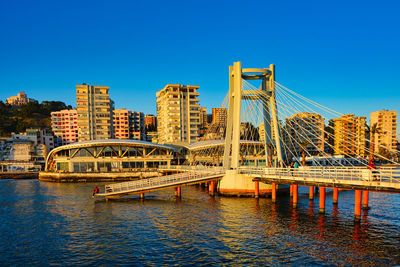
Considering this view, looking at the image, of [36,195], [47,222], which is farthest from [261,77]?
[36,195]

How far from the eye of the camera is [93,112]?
142250 mm

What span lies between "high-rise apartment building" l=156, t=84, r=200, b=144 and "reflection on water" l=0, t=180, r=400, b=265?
8969cm

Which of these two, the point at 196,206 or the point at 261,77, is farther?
the point at 261,77

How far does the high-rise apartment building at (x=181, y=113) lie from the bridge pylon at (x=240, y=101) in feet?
273

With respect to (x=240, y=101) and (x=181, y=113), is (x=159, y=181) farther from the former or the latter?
(x=181, y=113)

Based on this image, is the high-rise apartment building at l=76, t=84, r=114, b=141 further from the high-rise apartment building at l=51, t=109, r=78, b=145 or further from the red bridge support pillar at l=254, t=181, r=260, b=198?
the red bridge support pillar at l=254, t=181, r=260, b=198

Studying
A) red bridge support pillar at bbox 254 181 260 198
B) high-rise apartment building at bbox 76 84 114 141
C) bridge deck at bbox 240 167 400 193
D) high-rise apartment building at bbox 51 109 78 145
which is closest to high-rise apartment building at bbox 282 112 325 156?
bridge deck at bbox 240 167 400 193

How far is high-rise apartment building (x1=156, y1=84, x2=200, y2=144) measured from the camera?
13362 centimetres

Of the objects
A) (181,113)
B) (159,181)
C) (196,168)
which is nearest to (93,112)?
(181,113)

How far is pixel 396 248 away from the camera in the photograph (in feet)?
78.3

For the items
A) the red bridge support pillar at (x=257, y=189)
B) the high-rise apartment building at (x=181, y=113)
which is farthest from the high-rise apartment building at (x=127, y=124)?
the red bridge support pillar at (x=257, y=189)

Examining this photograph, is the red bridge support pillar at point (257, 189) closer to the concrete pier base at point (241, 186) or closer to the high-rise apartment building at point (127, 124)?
the concrete pier base at point (241, 186)

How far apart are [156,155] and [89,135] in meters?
60.2

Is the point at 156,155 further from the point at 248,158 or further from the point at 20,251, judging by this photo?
the point at 20,251
